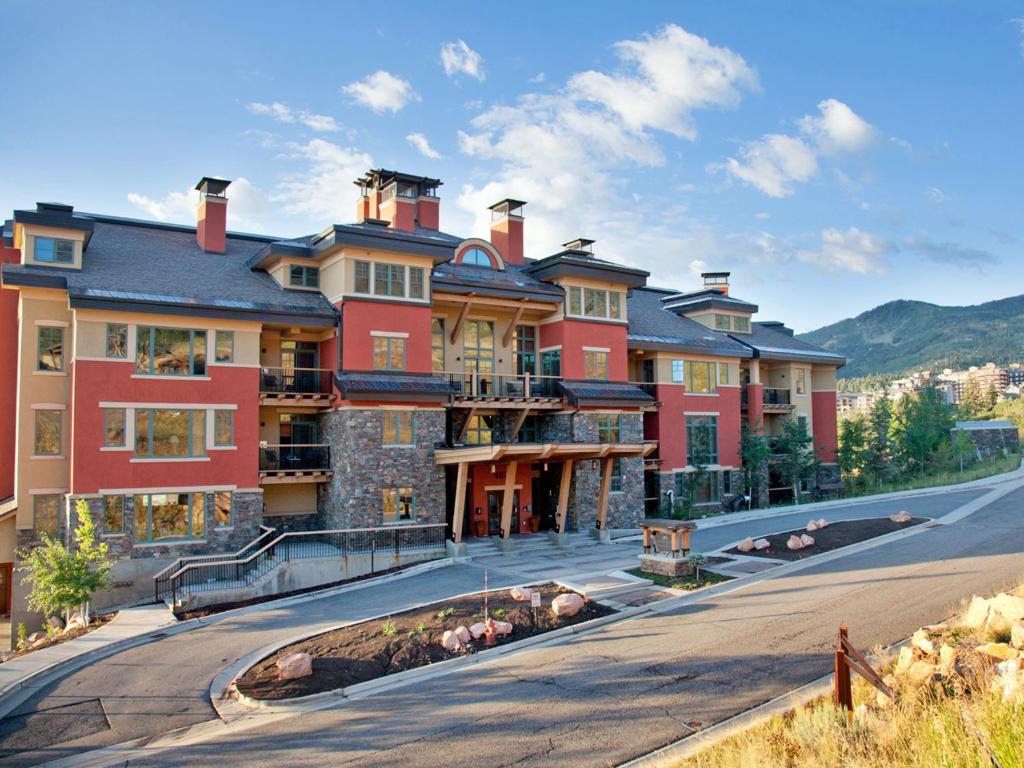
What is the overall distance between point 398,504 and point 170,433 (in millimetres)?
7893

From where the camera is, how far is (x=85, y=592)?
1948 centimetres

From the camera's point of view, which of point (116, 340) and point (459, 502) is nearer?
point (116, 340)

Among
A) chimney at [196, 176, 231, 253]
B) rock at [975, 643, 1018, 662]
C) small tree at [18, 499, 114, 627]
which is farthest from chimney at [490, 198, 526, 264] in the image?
rock at [975, 643, 1018, 662]

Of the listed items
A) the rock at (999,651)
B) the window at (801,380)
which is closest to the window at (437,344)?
the rock at (999,651)

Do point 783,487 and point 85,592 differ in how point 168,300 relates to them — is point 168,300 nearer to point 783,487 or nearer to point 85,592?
point 85,592

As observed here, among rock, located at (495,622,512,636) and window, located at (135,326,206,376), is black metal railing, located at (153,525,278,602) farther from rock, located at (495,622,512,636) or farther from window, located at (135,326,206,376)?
rock, located at (495,622,512,636)

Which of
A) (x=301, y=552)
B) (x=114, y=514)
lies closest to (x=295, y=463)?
(x=301, y=552)

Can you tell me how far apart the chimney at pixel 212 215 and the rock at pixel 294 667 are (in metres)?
20.3

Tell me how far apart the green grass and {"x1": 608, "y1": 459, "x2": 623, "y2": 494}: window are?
996 cm

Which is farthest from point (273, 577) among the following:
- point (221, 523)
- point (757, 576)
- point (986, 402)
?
point (986, 402)

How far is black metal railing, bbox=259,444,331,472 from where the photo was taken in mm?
26828

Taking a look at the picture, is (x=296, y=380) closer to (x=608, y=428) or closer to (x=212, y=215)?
(x=212, y=215)

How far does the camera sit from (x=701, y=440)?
1486 inches

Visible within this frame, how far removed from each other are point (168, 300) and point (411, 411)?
881 cm
